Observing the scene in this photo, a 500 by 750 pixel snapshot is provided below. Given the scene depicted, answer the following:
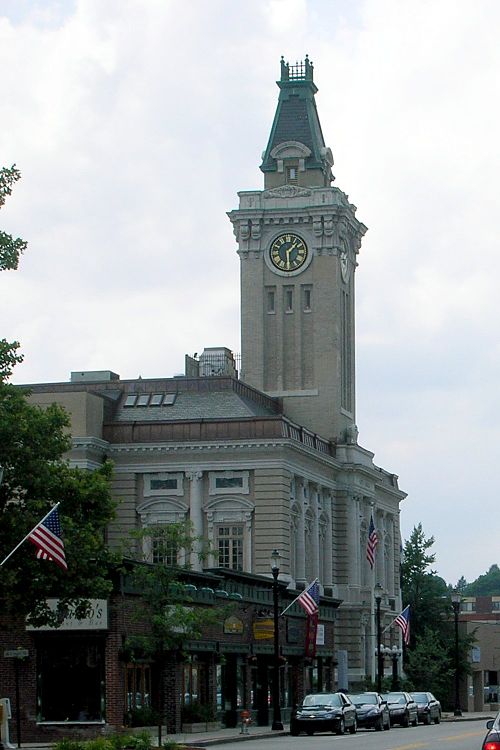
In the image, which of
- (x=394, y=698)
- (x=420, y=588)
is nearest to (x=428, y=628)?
(x=420, y=588)

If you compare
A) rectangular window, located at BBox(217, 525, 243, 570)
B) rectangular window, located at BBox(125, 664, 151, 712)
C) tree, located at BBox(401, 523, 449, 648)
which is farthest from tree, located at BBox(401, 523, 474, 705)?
rectangular window, located at BBox(125, 664, 151, 712)

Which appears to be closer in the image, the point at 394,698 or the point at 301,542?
the point at 394,698

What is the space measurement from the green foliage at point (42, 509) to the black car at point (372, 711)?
59.5 feet

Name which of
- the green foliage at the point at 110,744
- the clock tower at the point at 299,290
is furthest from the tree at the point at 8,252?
the clock tower at the point at 299,290

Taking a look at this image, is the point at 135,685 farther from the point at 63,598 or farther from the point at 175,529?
the point at 63,598

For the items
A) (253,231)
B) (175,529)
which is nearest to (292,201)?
(253,231)

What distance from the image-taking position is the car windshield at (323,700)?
58.2 metres

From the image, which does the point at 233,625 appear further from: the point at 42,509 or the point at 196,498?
the point at 196,498

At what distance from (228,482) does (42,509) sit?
44.9 m

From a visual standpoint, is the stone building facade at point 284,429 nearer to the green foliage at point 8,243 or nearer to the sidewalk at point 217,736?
the sidewalk at point 217,736

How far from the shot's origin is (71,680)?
53188 millimetres

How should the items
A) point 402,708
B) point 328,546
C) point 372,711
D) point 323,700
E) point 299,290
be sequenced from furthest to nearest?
1. point 299,290
2. point 328,546
3. point 402,708
4. point 372,711
5. point 323,700

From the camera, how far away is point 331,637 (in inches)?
3393

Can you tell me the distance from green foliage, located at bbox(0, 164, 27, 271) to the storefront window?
13784 mm
